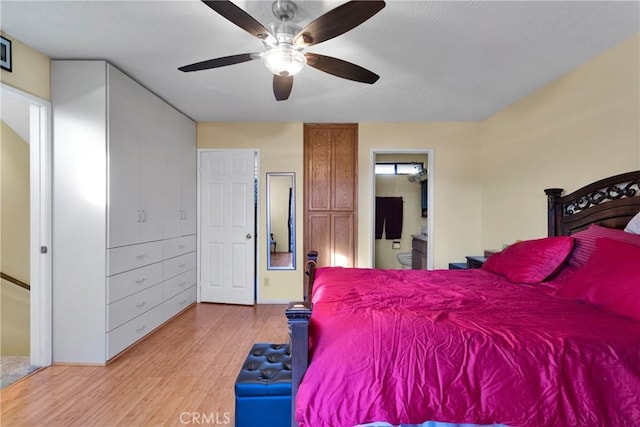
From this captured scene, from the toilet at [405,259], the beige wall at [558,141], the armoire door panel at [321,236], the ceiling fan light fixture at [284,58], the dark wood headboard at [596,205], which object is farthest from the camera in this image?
the toilet at [405,259]

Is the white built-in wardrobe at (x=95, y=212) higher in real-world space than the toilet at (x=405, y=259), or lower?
higher

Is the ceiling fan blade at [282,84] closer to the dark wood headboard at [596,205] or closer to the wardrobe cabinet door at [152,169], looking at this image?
the wardrobe cabinet door at [152,169]

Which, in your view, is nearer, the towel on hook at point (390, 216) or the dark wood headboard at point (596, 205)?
the dark wood headboard at point (596, 205)

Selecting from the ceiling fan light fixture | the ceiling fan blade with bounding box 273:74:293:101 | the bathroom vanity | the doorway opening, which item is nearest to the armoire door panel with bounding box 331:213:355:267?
the bathroom vanity

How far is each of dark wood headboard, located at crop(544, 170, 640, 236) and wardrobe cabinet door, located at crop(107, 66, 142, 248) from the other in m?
3.77

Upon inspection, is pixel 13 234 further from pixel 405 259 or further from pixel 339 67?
pixel 405 259

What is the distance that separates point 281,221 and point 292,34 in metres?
2.59

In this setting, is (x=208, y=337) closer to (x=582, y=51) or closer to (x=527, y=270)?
(x=527, y=270)

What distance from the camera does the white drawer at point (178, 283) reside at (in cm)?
316

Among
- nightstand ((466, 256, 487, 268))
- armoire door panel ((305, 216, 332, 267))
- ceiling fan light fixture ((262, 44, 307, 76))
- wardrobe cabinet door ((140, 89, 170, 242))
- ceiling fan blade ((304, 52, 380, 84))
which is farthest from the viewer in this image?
armoire door panel ((305, 216, 332, 267))

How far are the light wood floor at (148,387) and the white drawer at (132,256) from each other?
75 cm

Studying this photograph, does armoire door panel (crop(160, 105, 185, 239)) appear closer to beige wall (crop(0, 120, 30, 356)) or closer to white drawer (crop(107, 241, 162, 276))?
white drawer (crop(107, 241, 162, 276))

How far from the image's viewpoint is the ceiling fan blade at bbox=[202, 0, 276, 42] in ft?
4.24

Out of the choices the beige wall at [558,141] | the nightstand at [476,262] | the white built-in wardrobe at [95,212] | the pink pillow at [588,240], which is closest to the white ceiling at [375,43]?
the beige wall at [558,141]
